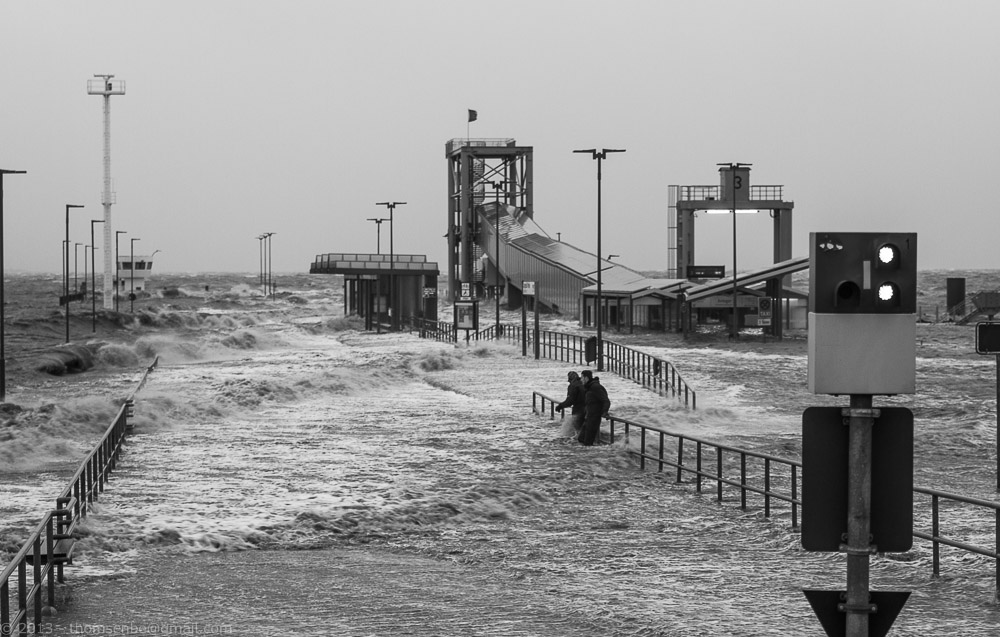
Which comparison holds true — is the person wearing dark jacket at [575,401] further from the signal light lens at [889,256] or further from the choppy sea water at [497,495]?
the signal light lens at [889,256]

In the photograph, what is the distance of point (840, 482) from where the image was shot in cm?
562

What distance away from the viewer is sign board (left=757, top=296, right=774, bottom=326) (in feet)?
216

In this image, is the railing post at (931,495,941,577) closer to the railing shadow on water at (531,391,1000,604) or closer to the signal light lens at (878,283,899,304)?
the railing shadow on water at (531,391,1000,604)

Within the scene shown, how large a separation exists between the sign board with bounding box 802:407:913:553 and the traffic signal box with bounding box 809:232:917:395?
171 mm

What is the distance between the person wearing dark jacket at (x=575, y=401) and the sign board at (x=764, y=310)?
4140cm

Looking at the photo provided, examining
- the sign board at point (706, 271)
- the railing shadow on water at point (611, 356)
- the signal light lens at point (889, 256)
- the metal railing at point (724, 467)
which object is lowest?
the metal railing at point (724, 467)

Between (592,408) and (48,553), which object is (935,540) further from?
(592,408)

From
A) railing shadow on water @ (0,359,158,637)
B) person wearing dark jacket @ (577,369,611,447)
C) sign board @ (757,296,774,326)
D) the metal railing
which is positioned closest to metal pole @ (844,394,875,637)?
railing shadow on water @ (0,359,158,637)

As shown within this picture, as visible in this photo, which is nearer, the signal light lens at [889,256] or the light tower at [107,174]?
the signal light lens at [889,256]

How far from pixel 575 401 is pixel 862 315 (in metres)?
19.8

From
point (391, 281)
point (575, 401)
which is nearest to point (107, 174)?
point (391, 281)

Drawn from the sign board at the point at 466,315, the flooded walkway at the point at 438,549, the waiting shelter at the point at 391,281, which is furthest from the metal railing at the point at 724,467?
the waiting shelter at the point at 391,281

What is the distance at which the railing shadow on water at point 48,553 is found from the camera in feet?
34.6

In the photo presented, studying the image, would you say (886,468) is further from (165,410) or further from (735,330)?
(735,330)
